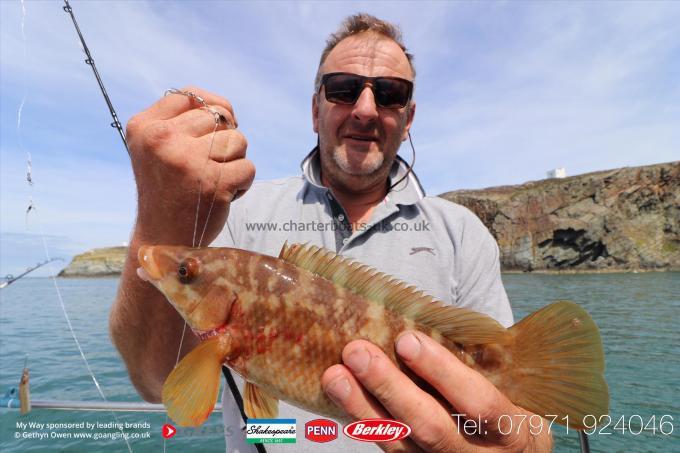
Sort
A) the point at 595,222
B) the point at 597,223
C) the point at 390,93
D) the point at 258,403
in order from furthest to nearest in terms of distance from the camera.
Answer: the point at 595,222
the point at 597,223
the point at 390,93
the point at 258,403

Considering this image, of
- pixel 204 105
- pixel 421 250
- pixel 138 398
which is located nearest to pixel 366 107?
pixel 421 250

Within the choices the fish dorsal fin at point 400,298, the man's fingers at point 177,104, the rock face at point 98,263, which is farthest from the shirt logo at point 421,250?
the rock face at point 98,263

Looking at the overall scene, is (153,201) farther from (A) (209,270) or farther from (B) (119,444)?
(B) (119,444)

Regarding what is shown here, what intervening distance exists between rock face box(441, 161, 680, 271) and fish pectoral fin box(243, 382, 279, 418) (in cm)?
6763

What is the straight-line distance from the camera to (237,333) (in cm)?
219

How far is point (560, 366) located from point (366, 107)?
270 cm

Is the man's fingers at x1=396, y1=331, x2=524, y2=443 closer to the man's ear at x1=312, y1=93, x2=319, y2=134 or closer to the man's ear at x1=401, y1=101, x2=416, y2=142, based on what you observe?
the man's ear at x1=401, y1=101, x2=416, y2=142

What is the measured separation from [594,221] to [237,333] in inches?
2753

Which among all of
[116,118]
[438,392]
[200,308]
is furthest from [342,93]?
[438,392]

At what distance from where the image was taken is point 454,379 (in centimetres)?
200

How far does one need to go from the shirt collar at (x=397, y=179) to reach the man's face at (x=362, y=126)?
0.42ft

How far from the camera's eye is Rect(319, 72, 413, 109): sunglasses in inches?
152

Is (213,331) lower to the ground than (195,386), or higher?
higher

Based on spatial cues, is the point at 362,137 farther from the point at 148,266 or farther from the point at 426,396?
the point at 426,396
